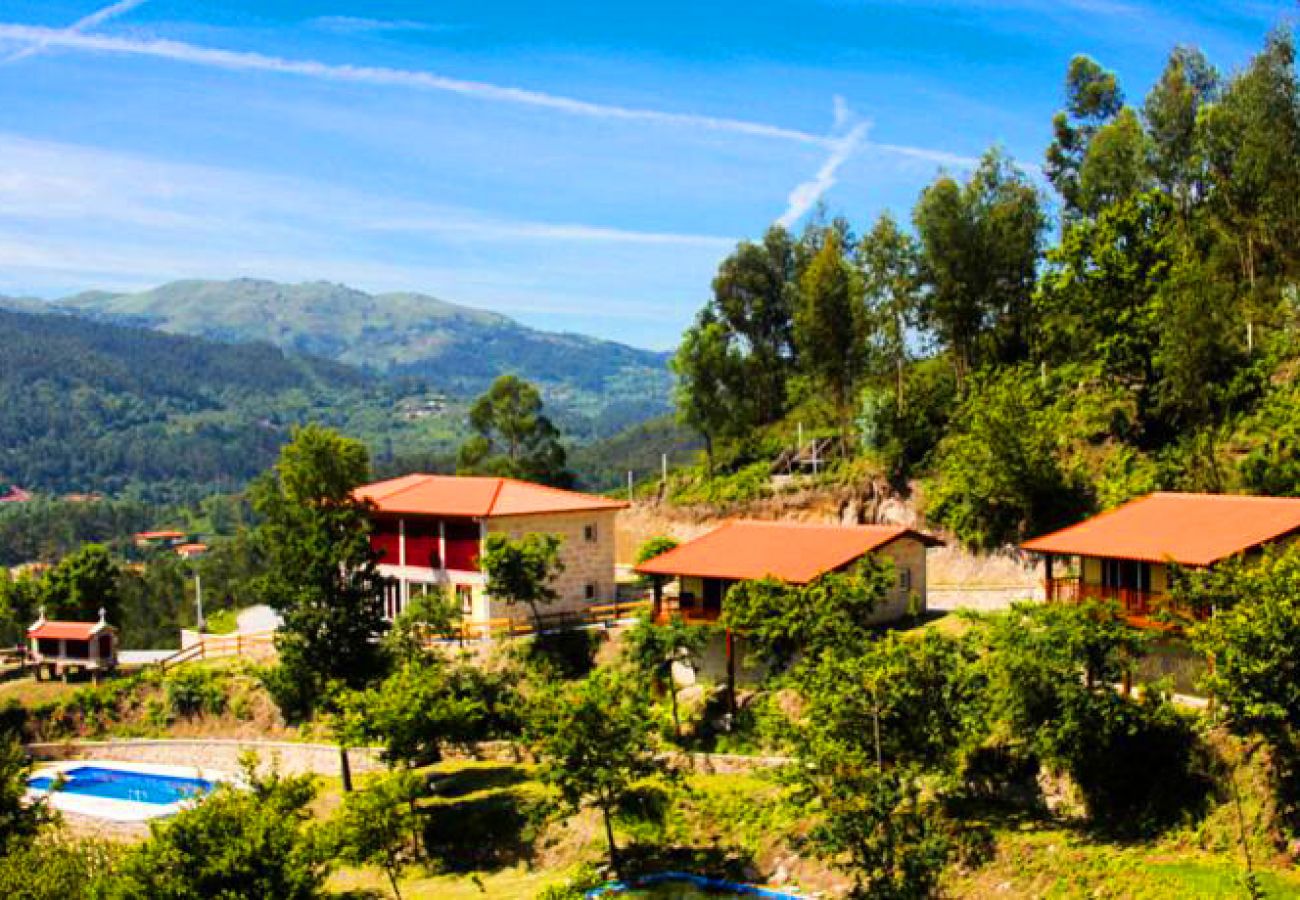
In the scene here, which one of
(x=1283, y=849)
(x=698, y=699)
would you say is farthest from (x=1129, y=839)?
(x=698, y=699)

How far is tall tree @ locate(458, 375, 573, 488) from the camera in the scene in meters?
60.6

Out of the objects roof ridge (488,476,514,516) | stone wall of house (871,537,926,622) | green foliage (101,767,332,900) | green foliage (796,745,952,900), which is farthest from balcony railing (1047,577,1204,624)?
roof ridge (488,476,514,516)

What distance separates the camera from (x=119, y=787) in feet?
126

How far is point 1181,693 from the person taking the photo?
25375 millimetres

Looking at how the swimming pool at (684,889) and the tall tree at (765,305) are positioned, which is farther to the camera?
the tall tree at (765,305)

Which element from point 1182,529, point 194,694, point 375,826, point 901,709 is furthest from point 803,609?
point 194,694

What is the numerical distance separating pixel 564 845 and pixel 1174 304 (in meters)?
25.6

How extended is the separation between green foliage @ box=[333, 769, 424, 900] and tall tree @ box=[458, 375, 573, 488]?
32504 mm

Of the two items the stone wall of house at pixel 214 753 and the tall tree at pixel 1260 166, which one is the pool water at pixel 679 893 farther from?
the tall tree at pixel 1260 166

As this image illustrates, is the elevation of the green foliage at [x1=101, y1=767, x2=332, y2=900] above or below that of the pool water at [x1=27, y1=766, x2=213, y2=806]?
above

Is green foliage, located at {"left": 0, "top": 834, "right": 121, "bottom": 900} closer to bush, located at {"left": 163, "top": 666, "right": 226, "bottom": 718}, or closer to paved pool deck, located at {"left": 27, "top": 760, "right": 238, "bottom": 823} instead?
paved pool deck, located at {"left": 27, "top": 760, "right": 238, "bottom": 823}

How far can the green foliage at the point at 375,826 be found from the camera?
2655cm

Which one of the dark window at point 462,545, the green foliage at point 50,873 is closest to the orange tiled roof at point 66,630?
the dark window at point 462,545

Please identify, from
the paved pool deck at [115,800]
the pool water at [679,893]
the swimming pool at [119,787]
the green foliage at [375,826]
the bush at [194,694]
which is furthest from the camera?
the bush at [194,694]
